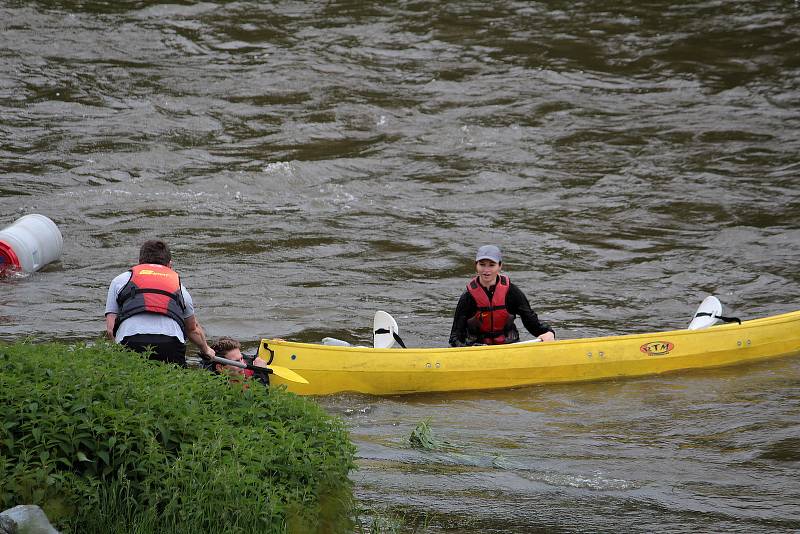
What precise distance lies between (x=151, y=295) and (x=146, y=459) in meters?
2.32

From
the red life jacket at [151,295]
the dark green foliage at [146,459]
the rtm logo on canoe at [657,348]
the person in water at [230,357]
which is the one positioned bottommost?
the dark green foliage at [146,459]

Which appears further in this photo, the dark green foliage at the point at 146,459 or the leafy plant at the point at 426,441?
the leafy plant at the point at 426,441

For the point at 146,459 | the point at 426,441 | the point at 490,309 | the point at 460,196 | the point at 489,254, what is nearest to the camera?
the point at 146,459

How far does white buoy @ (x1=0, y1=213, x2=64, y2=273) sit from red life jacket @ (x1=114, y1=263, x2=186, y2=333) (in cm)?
550

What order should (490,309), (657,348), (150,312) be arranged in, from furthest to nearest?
(657,348), (490,309), (150,312)

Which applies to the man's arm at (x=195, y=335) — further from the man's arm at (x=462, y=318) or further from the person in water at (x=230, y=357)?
the man's arm at (x=462, y=318)

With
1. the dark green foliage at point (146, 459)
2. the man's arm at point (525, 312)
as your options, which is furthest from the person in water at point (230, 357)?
the man's arm at point (525, 312)

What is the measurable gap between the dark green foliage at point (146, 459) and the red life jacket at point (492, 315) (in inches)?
171

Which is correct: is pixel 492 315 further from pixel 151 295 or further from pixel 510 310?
pixel 151 295

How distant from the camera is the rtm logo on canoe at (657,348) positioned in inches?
384

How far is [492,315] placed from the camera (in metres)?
9.52

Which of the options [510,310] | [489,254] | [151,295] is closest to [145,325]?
[151,295]

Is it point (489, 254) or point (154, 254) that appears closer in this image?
point (154, 254)

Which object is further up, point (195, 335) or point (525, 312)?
point (525, 312)
